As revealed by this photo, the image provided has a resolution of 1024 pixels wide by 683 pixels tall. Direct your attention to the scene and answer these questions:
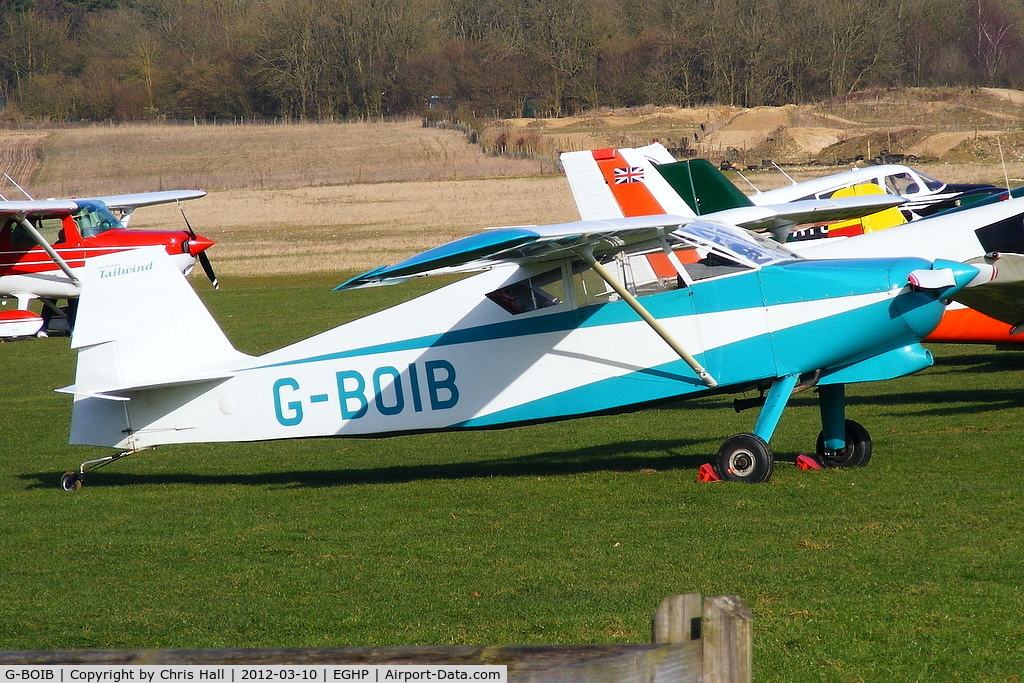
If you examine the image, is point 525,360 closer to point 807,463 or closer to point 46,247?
point 807,463

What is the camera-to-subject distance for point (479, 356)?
10070mm

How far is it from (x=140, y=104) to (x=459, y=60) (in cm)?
3219

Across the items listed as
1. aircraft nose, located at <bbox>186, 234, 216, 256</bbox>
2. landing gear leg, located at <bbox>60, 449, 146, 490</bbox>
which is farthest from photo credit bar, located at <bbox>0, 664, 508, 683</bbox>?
aircraft nose, located at <bbox>186, 234, 216, 256</bbox>

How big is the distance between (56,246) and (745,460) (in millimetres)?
21883

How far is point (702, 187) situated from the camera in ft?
69.6

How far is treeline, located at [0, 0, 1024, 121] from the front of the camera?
365 ft

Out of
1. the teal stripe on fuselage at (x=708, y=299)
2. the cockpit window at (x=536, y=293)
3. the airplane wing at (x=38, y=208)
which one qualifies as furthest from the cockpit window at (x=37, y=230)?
the cockpit window at (x=536, y=293)

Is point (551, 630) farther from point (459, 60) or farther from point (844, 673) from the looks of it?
point (459, 60)

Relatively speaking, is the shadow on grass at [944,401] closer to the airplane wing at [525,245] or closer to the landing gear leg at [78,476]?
the airplane wing at [525,245]

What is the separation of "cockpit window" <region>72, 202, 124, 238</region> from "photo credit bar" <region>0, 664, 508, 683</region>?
2649cm

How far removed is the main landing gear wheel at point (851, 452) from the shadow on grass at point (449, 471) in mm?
1168

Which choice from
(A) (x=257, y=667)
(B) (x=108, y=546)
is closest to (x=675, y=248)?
(B) (x=108, y=546)

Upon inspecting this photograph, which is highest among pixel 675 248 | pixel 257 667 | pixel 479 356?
pixel 675 248

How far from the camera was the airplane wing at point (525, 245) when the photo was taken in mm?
8156
